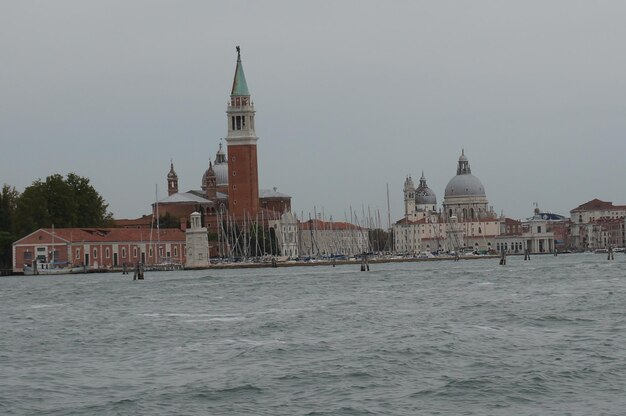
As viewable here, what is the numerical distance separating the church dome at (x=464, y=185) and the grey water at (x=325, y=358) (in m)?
145

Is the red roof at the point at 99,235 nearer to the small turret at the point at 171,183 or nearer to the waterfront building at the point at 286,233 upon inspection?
the waterfront building at the point at 286,233

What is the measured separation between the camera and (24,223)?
92875 millimetres

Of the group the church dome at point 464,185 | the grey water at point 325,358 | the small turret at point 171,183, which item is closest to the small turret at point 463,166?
the church dome at point 464,185

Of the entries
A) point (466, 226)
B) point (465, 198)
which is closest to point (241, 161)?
point (466, 226)

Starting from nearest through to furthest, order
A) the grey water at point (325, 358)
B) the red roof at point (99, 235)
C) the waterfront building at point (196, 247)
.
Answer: the grey water at point (325, 358) → the red roof at point (99, 235) → the waterfront building at point (196, 247)

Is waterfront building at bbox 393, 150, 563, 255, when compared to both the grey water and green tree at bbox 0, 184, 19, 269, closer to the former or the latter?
green tree at bbox 0, 184, 19, 269

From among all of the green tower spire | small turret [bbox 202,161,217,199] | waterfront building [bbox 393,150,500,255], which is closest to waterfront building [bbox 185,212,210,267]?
the green tower spire

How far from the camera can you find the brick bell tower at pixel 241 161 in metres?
117

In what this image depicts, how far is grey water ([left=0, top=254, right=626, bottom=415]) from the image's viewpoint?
707 inches

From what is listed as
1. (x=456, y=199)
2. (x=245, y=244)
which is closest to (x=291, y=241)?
(x=245, y=244)

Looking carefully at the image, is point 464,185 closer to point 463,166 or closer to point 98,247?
point 463,166

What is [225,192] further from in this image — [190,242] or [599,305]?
[599,305]

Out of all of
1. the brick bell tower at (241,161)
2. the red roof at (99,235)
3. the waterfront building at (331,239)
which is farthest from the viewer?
the brick bell tower at (241,161)

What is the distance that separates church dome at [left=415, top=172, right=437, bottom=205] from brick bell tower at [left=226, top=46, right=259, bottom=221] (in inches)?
3030
